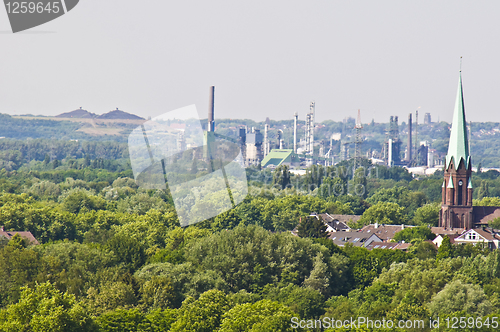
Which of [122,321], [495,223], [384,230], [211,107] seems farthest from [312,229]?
[211,107]

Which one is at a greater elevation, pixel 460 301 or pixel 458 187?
→ pixel 458 187

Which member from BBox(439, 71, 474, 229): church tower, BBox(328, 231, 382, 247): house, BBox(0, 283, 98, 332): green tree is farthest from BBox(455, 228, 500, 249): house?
BBox(0, 283, 98, 332): green tree

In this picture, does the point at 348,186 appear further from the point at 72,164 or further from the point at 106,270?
the point at 106,270

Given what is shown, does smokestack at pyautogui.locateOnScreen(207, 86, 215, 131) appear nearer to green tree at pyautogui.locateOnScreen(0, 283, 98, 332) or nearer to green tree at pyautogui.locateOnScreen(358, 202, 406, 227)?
green tree at pyautogui.locateOnScreen(358, 202, 406, 227)

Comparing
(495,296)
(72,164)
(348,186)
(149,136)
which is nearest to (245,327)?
(149,136)

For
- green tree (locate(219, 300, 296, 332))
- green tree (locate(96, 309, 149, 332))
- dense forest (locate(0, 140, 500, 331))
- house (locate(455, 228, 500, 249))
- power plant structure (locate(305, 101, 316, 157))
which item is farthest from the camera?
power plant structure (locate(305, 101, 316, 157))

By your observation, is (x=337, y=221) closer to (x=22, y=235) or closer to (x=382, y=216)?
(x=382, y=216)

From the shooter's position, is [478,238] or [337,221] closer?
[478,238]
